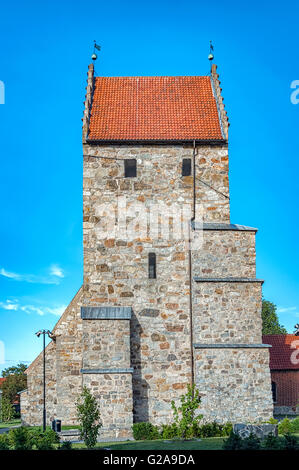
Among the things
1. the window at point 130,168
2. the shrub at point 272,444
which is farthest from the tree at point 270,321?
the shrub at point 272,444

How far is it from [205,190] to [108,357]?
849cm

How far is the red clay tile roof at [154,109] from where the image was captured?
25.5 meters

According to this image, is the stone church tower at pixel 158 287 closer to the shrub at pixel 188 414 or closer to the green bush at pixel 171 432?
the shrub at pixel 188 414

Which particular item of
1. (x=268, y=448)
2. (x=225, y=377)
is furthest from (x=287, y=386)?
(x=268, y=448)

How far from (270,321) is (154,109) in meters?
37.5

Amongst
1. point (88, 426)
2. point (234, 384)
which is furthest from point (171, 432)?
point (88, 426)

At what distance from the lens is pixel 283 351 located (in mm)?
39750

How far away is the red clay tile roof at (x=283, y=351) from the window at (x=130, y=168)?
66.1 feet

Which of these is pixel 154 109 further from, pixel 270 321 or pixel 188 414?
pixel 270 321

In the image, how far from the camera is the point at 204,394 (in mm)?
21828

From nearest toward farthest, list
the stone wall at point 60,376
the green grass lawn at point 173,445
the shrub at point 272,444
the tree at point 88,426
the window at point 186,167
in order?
the shrub at point 272,444 → the green grass lawn at point 173,445 → the tree at point 88,426 → the stone wall at point 60,376 → the window at point 186,167

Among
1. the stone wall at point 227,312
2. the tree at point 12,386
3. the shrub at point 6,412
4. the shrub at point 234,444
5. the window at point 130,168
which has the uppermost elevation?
the window at point 130,168

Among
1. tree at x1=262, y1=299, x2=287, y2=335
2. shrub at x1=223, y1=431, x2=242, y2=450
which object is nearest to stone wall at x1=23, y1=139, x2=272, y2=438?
shrub at x1=223, y1=431, x2=242, y2=450

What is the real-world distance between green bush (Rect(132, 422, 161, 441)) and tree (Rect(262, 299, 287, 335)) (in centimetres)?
3801
